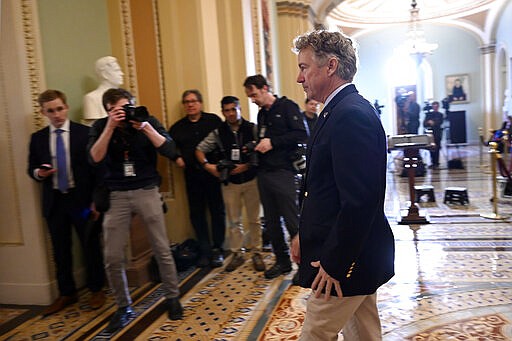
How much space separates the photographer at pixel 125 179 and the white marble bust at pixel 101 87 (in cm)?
99

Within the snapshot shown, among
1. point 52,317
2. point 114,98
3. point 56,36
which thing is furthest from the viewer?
point 56,36

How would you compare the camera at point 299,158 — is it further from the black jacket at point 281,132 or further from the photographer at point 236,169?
the photographer at point 236,169

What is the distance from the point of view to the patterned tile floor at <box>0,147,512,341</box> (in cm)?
310

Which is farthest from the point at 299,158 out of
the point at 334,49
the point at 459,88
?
the point at 459,88

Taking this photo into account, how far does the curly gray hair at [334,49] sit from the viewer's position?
1.68m

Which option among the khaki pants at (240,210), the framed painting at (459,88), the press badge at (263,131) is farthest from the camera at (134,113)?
the framed painting at (459,88)

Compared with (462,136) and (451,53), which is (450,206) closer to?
(462,136)

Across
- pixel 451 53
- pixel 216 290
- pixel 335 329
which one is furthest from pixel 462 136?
pixel 335 329

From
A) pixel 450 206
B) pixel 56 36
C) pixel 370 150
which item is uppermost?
pixel 56 36

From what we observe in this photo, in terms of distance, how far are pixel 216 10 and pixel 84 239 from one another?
3.10 m

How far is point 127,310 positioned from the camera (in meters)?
3.44

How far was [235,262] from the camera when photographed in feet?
15.3

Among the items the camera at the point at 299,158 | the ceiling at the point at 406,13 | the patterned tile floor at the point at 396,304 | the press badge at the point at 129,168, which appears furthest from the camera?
the ceiling at the point at 406,13

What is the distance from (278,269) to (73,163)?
1.96m
